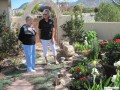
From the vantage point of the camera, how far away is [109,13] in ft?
56.1

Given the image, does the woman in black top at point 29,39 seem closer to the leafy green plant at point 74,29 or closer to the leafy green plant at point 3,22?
the leafy green plant at point 3,22

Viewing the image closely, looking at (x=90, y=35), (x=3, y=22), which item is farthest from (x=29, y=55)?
(x=90, y=35)

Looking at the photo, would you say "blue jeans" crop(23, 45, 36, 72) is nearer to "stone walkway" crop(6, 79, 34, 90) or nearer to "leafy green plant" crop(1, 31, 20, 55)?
"stone walkway" crop(6, 79, 34, 90)

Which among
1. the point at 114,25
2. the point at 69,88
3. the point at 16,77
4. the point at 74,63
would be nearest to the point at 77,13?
the point at 114,25

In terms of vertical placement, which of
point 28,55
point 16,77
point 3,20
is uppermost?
point 3,20

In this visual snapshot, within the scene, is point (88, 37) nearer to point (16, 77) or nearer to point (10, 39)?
point (10, 39)

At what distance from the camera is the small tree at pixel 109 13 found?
16984 mm

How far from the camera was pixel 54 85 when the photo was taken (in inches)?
268

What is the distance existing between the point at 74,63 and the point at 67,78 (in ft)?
6.03

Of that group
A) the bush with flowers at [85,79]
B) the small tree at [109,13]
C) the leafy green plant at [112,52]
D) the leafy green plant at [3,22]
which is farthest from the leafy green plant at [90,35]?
the bush with flowers at [85,79]

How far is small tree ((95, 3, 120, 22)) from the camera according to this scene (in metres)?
17.0

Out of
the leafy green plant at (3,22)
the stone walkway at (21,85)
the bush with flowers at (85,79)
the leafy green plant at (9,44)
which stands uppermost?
the leafy green plant at (3,22)

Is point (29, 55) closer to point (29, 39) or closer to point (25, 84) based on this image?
point (29, 39)

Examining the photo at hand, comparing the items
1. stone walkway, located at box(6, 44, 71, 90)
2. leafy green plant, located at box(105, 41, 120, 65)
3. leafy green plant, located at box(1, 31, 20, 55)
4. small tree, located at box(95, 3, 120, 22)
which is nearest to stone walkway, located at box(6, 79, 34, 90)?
stone walkway, located at box(6, 44, 71, 90)
